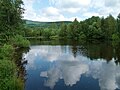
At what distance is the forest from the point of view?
74.2ft

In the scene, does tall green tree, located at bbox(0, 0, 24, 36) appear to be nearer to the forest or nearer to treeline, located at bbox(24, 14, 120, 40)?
the forest

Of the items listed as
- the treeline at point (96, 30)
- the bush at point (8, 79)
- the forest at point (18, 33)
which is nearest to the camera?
the bush at point (8, 79)

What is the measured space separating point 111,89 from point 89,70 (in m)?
11.3

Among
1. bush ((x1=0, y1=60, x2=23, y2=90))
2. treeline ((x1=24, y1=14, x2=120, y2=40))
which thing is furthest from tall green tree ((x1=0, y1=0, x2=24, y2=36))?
treeline ((x1=24, y1=14, x2=120, y2=40))

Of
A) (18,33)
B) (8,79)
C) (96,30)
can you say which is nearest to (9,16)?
(18,33)

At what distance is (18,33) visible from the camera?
69.6 m

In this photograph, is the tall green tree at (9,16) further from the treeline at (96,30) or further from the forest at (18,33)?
the treeline at (96,30)

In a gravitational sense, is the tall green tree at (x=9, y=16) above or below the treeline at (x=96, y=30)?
above

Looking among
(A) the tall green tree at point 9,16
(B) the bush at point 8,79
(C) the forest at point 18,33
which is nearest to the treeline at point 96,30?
(C) the forest at point 18,33

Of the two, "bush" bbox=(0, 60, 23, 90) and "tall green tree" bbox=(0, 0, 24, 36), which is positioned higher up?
"tall green tree" bbox=(0, 0, 24, 36)

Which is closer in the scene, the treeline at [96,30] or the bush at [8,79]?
the bush at [8,79]

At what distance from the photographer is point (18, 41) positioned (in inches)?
2712

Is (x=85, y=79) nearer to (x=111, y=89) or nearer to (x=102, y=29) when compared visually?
(x=111, y=89)

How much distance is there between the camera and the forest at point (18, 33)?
74.2ft
